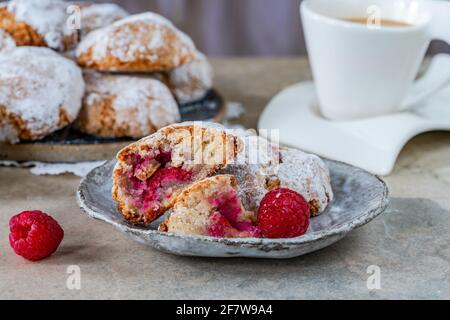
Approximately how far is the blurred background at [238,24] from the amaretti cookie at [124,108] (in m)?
1.36

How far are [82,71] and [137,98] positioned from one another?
0.16 meters

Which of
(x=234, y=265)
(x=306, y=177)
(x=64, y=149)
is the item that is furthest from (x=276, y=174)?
(x=64, y=149)

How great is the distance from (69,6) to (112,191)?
0.65 m

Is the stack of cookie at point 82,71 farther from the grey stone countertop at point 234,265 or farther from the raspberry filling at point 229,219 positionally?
the raspberry filling at point 229,219

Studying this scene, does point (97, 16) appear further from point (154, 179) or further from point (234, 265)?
point (234, 265)

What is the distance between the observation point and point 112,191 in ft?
3.50

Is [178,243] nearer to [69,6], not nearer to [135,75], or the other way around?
[135,75]

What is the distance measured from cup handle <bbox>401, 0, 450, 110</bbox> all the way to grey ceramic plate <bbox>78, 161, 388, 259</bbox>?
0.37 meters

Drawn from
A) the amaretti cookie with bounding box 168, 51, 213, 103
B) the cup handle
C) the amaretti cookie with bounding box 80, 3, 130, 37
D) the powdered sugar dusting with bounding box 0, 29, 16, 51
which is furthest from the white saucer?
the powdered sugar dusting with bounding box 0, 29, 16, 51

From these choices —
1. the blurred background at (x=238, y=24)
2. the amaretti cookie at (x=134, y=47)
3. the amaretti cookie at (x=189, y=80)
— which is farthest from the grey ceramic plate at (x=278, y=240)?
the blurred background at (x=238, y=24)

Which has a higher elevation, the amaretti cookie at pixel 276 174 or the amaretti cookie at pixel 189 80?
the amaretti cookie at pixel 276 174

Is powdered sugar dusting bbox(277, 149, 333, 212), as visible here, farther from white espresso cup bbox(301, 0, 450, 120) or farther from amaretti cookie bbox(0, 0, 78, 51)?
amaretti cookie bbox(0, 0, 78, 51)

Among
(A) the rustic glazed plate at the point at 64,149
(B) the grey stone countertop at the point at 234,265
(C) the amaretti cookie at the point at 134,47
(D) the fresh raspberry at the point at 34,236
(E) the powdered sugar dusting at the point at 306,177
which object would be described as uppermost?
(C) the amaretti cookie at the point at 134,47

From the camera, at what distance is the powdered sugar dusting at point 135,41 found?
4.72ft
